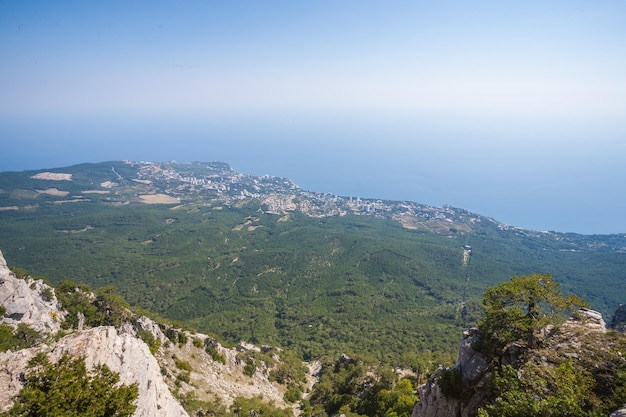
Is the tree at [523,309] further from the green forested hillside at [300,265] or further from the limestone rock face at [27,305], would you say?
the limestone rock face at [27,305]

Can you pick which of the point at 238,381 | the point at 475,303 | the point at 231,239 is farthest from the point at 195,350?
the point at 231,239

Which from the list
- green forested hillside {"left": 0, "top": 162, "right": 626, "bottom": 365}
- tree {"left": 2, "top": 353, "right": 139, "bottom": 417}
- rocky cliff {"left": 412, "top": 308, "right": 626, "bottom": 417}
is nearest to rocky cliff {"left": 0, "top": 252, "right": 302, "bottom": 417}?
tree {"left": 2, "top": 353, "right": 139, "bottom": 417}

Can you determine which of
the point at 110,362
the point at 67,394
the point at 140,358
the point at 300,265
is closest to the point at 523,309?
the point at 67,394

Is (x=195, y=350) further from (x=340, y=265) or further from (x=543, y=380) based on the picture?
(x=340, y=265)

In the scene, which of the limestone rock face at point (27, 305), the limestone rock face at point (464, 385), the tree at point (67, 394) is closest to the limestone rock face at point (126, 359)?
the tree at point (67, 394)

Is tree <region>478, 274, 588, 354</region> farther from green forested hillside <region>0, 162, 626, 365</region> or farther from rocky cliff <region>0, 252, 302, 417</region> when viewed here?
green forested hillside <region>0, 162, 626, 365</region>

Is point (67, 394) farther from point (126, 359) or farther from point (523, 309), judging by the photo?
point (523, 309)
